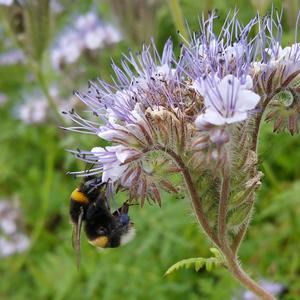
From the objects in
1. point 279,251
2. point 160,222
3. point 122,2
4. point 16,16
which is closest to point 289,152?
point 279,251

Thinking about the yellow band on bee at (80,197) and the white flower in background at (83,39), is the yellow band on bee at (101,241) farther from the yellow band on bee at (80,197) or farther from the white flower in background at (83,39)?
the white flower in background at (83,39)

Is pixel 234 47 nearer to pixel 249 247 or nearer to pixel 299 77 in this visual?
pixel 299 77

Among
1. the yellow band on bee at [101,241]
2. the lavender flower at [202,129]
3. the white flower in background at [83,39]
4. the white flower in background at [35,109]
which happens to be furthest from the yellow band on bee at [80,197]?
the white flower in background at [35,109]

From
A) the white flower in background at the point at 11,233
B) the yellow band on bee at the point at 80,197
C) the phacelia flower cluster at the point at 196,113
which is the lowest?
the white flower in background at the point at 11,233

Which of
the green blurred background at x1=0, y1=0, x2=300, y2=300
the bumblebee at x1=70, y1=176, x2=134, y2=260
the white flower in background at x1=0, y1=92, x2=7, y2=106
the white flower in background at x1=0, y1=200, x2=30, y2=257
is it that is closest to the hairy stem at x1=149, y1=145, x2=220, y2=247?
the bumblebee at x1=70, y1=176, x2=134, y2=260

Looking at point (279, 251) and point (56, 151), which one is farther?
point (56, 151)
